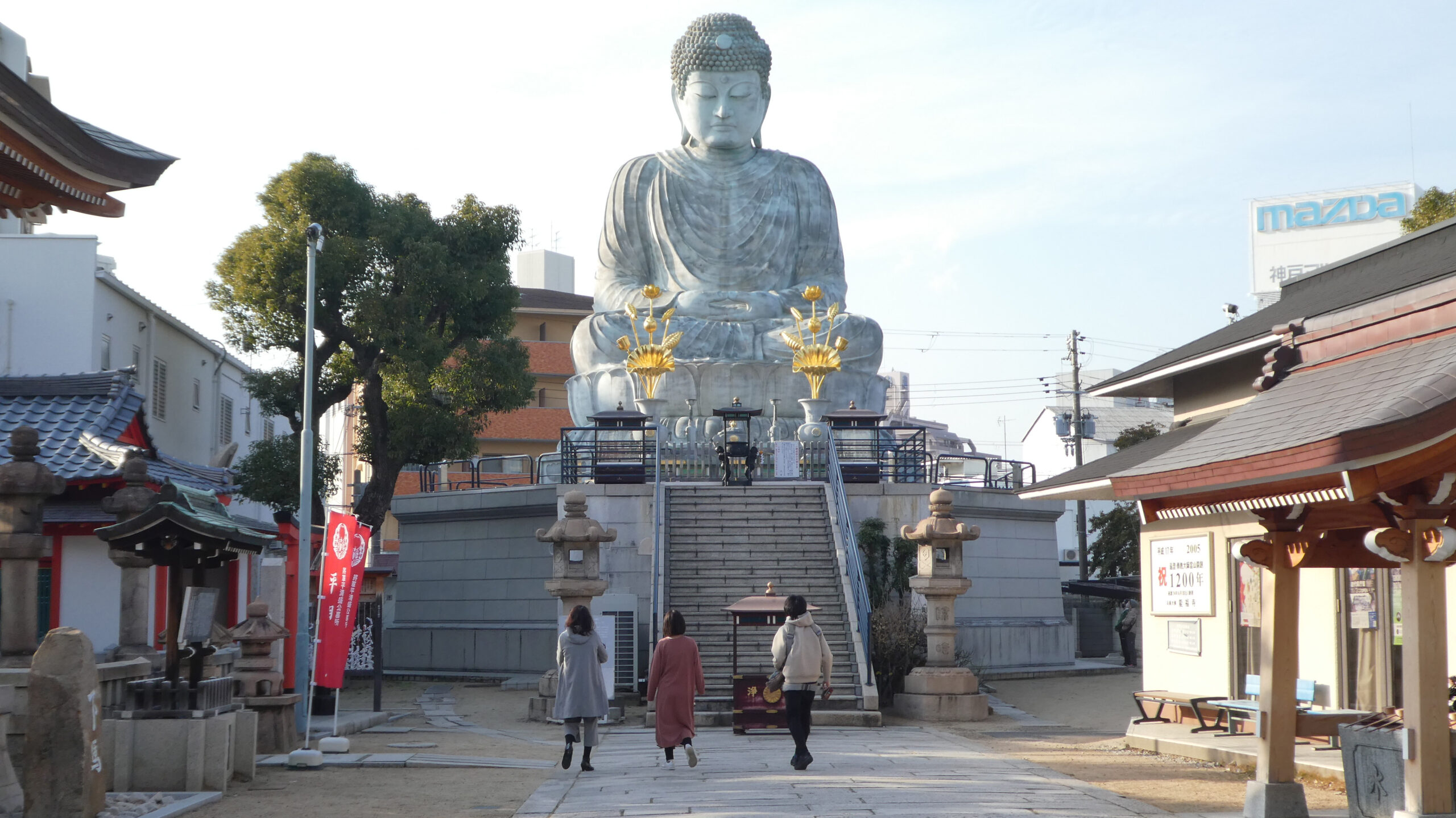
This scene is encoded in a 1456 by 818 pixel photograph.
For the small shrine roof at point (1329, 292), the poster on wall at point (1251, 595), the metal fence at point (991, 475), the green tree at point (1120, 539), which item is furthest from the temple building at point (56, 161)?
the green tree at point (1120, 539)

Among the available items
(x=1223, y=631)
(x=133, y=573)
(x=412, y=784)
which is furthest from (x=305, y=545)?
(x=1223, y=631)

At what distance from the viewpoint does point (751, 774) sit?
11.8 meters

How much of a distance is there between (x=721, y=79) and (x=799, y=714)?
20653 mm

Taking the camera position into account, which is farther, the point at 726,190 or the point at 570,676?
the point at 726,190

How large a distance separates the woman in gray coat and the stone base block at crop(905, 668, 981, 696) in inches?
251

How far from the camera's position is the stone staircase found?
1706 cm

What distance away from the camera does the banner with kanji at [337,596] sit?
13867 millimetres

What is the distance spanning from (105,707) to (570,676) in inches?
141

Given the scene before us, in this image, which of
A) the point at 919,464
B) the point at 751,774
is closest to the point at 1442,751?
the point at 751,774

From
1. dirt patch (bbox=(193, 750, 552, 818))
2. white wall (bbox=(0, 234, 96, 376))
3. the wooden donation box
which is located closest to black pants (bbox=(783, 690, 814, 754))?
dirt patch (bbox=(193, 750, 552, 818))

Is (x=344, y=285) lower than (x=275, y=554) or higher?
higher

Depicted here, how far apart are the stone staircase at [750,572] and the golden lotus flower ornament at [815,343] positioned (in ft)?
16.5

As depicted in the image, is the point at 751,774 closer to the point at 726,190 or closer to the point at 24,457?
the point at 24,457

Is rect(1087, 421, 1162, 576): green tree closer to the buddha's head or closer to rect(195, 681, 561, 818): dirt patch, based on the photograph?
the buddha's head
